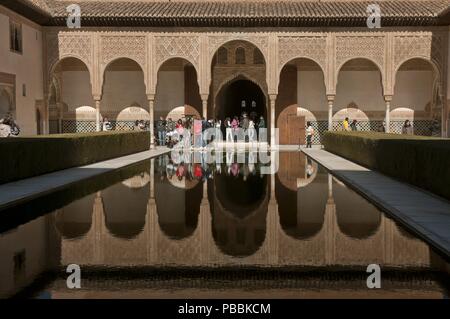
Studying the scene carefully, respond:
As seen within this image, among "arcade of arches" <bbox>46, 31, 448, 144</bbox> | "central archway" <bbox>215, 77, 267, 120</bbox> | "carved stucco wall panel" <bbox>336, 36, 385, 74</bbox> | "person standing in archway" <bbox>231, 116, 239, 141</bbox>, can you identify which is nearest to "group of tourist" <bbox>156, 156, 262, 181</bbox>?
"carved stucco wall panel" <bbox>336, 36, 385, 74</bbox>

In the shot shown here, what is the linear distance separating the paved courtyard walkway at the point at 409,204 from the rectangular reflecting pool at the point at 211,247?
19 centimetres

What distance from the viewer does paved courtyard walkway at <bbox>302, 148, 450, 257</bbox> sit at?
625 cm

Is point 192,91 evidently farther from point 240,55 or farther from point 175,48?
point 175,48

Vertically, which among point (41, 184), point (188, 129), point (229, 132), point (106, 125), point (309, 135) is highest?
point (106, 125)

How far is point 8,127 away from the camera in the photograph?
19.6m

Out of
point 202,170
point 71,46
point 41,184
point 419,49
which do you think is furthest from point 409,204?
point 71,46

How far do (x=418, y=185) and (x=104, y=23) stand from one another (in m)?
17.3

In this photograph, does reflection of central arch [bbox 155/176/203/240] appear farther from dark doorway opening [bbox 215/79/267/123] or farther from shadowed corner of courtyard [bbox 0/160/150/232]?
dark doorway opening [bbox 215/79/267/123]

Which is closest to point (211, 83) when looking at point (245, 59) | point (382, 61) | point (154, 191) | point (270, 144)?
point (245, 59)

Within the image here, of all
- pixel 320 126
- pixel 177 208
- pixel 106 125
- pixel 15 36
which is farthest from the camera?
pixel 320 126

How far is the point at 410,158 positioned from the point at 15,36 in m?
15.8

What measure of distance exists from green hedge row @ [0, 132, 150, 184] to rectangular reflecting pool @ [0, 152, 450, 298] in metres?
1.54

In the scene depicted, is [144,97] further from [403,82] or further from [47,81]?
[403,82]

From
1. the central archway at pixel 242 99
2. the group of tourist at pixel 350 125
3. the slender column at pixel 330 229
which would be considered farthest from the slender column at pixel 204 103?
the slender column at pixel 330 229
